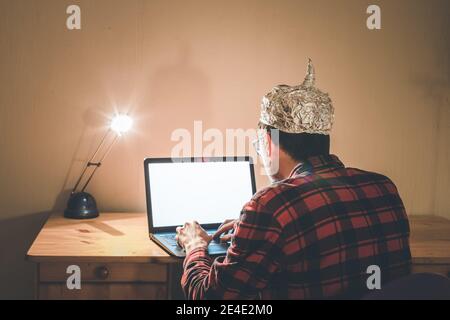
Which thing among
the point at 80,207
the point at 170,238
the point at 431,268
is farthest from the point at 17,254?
the point at 431,268

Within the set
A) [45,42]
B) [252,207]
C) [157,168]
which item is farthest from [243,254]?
[45,42]

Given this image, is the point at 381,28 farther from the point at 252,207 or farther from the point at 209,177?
the point at 252,207

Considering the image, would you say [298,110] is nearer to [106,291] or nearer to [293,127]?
[293,127]

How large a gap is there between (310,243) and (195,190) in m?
0.87

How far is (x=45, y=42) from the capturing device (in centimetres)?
210

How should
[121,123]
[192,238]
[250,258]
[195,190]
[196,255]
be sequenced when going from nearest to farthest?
[250,258], [196,255], [192,238], [195,190], [121,123]

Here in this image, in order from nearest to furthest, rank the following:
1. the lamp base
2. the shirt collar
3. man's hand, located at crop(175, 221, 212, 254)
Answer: the shirt collar, man's hand, located at crop(175, 221, 212, 254), the lamp base

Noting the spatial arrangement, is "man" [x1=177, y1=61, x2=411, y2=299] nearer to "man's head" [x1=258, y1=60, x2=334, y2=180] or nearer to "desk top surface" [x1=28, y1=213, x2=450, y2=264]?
"man's head" [x1=258, y1=60, x2=334, y2=180]

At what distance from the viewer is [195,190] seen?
200 cm

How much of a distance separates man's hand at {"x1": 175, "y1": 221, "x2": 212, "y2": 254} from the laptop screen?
0.77ft

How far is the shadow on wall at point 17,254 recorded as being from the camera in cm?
218

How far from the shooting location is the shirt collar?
4.29 feet

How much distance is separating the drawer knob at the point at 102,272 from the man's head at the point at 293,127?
62cm

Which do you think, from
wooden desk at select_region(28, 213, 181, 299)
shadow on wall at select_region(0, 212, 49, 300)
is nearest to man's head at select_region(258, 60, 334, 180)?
wooden desk at select_region(28, 213, 181, 299)
